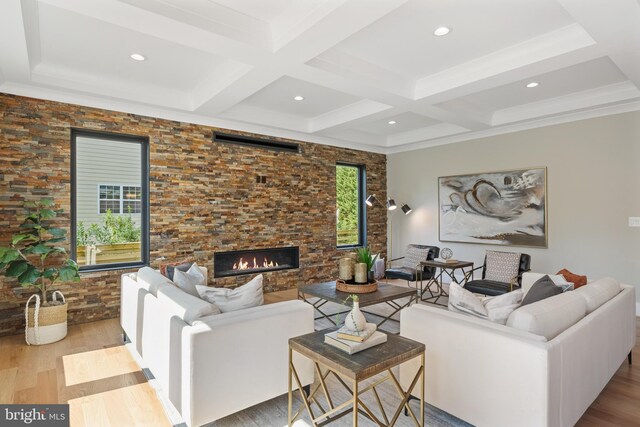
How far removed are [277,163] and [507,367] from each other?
15.7ft

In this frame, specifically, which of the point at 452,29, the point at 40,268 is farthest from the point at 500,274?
the point at 40,268

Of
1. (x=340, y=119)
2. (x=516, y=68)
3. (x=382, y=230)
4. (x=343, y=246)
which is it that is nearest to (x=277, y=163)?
(x=340, y=119)

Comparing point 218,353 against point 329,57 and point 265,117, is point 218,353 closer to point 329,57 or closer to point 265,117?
point 329,57

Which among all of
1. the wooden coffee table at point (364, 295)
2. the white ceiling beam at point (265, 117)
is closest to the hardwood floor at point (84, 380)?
the wooden coffee table at point (364, 295)

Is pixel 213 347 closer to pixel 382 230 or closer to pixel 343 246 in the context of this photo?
pixel 343 246

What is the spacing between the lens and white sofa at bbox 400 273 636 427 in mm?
1732

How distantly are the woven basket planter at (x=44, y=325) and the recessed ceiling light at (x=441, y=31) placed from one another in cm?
457

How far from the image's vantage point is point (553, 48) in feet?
10.6

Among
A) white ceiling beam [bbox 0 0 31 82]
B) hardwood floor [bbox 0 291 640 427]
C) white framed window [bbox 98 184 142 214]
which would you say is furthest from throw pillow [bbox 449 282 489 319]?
white framed window [bbox 98 184 142 214]

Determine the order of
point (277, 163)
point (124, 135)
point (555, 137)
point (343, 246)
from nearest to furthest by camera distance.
Result: point (124, 135) < point (555, 137) < point (277, 163) < point (343, 246)

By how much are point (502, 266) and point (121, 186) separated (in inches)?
208

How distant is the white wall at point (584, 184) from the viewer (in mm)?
4672

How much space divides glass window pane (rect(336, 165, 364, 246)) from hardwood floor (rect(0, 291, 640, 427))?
14.3 ft

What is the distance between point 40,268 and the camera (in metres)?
4.04
